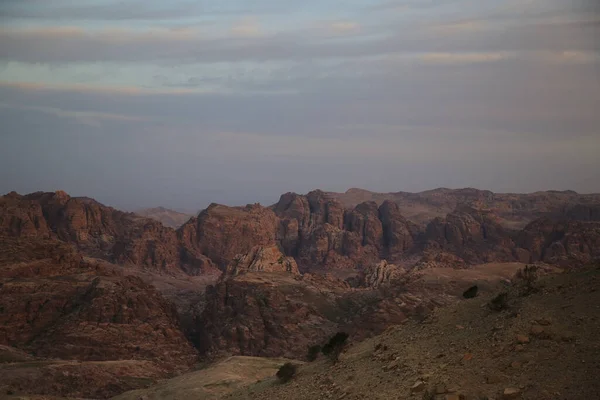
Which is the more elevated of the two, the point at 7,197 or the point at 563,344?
the point at 7,197

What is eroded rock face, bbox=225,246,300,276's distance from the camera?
10175cm

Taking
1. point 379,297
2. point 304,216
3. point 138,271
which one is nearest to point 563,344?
point 379,297

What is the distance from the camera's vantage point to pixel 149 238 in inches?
5359

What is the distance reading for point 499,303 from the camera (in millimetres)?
25266

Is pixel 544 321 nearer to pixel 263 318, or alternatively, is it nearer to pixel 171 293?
pixel 263 318

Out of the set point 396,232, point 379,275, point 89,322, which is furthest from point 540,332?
point 396,232

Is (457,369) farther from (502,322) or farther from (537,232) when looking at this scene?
(537,232)

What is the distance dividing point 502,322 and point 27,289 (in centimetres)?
6842

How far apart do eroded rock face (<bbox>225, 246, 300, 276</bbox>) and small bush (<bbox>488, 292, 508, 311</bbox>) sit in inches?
Result: 2971

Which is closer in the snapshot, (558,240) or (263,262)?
(263,262)

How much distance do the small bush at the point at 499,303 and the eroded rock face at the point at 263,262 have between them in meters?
75.5

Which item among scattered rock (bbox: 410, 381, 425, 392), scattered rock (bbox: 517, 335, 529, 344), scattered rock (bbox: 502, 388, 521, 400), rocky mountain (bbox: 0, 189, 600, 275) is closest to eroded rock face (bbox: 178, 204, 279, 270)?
rocky mountain (bbox: 0, 189, 600, 275)

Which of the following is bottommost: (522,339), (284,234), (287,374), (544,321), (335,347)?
(284,234)

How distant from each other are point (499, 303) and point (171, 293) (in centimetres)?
8494
